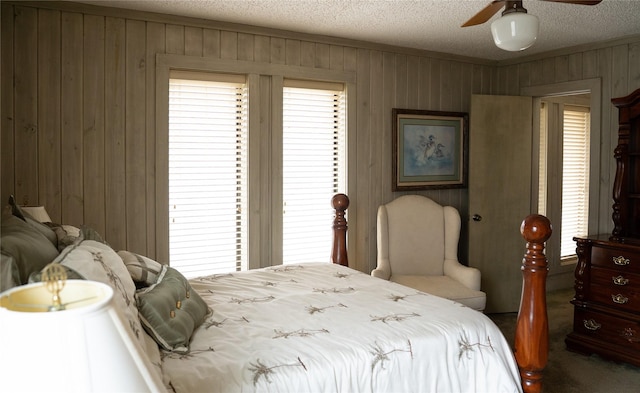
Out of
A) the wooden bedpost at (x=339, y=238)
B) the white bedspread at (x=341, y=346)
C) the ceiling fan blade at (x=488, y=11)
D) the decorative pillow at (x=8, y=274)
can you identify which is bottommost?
the white bedspread at (x=341, y=346)

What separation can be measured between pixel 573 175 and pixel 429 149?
2.47m

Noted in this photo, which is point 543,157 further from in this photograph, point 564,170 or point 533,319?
Result: point 533,319

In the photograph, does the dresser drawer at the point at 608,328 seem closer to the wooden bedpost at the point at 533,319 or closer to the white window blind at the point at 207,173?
the wooden bedpost at the point at 533,319

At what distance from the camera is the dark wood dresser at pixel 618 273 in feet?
11.8

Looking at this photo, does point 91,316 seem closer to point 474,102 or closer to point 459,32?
point 459,32

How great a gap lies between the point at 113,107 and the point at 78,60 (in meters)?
0.36

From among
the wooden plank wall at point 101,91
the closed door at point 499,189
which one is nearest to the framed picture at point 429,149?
the closed door at point 499,189

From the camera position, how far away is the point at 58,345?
2.20ft

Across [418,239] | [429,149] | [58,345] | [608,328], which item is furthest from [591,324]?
[58,345]

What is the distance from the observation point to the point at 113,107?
343 cm

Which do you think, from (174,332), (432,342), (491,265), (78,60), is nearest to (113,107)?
(78,60)

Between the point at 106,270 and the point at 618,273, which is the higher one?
the point at 106,270

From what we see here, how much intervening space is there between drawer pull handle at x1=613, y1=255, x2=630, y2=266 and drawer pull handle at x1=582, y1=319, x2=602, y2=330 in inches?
19.6

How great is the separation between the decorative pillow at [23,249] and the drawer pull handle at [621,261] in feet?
12.0
